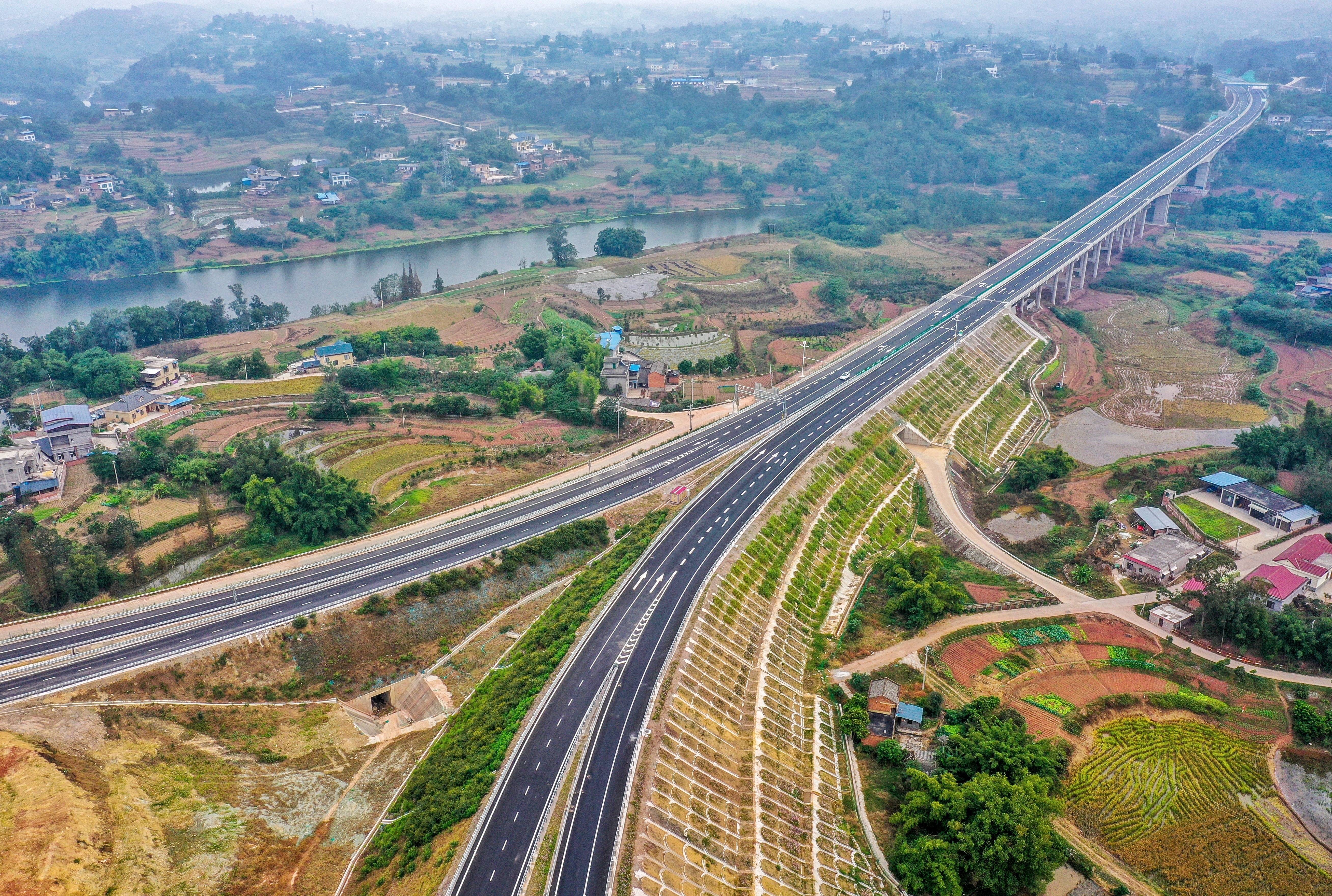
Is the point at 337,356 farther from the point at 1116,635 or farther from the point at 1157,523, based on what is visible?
the point at 1116,635

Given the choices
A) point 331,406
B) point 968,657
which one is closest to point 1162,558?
point 968,657

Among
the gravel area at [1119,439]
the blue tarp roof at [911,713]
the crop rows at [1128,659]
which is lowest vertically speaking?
the gravel area at [1119,439]

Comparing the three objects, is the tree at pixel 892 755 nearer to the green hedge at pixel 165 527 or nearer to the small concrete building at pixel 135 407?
the green hedge at pixel 165 527

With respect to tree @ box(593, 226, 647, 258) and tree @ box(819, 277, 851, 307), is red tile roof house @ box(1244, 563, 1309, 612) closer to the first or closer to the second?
tree @ box(819, 277, 851, 307)

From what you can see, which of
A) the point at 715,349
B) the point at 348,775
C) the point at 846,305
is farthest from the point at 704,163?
the point at 348,775

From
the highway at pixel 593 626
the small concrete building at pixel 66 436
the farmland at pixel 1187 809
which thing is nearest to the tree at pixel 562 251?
the highway at pixel 593 626

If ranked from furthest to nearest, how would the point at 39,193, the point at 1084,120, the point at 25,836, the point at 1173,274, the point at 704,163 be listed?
the point at 1084,120 < the point at 704,163 < the point at 39,193 < the point at 1173,274 < the point at 25,836

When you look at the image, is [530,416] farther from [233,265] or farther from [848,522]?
[233,265]
